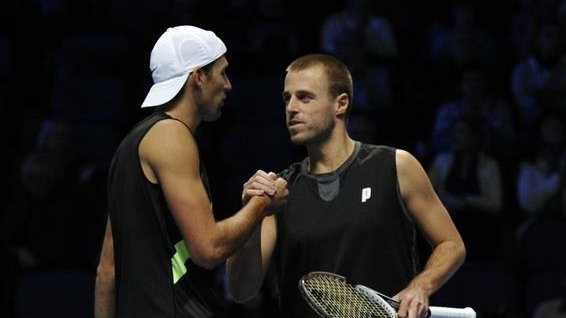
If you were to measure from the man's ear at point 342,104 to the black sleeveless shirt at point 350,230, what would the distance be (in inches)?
7.5

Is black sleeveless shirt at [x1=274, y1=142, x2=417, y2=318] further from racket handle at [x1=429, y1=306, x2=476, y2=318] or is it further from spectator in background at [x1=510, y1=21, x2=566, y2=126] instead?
spectator in background at [x1=510, y1=21, x2=566, y2=126]

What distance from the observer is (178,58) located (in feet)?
15.2

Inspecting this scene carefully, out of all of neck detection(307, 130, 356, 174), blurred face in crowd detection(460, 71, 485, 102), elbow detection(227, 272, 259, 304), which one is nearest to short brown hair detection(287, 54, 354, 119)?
neck detection(307, 130, 356, 174)

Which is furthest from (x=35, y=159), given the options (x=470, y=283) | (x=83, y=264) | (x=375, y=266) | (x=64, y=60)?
(x=375, y=266)

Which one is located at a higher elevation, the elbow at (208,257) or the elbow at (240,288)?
the elbow at (208,257)

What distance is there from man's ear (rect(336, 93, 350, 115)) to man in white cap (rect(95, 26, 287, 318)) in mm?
645

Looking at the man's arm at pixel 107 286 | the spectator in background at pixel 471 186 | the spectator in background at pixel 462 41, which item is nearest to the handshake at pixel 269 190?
the man's arm at pixel 107 286

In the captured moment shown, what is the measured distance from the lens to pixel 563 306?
795cm

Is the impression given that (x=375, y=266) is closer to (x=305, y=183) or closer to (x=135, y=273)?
(x=305, y=183)

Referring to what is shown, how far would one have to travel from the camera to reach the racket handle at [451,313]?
14.8 feet

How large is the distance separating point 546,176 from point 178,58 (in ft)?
16.5

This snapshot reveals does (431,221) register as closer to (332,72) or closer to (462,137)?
(332,72)

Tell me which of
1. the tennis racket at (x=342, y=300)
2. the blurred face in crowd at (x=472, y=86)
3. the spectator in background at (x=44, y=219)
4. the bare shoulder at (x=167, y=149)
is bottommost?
the spectator in background at (x=44, y=219)

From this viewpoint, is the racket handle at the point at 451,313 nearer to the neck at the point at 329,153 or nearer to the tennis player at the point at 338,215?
the tennis player at the point at 338,215
